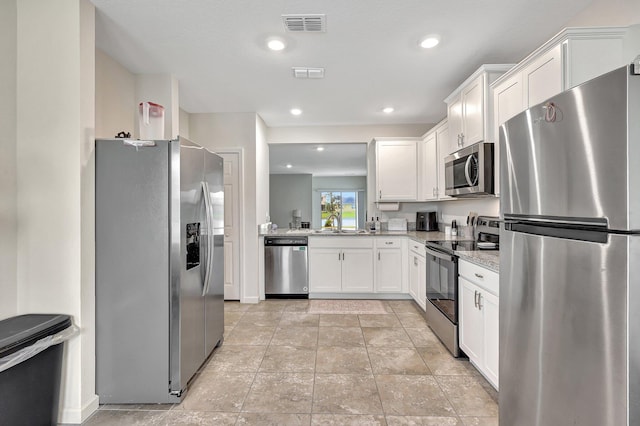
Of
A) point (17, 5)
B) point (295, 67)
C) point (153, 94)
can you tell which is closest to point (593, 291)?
point (295, 67)

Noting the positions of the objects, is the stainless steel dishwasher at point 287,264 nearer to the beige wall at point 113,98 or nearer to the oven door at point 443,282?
the oven door at point 443,282

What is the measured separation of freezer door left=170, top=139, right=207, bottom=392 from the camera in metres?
2.07

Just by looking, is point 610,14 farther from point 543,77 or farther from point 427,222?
point 427,222

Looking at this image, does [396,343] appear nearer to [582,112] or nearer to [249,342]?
[249,342]

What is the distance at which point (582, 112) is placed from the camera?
3.17ft

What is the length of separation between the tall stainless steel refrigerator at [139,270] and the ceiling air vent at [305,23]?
111cm

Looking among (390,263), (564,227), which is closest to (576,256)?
(564,227)

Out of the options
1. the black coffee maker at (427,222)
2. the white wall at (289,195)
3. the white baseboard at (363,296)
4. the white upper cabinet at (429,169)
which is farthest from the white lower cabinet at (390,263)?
the white wall at (289,195)

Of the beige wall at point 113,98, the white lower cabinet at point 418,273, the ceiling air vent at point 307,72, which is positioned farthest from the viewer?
the white lower cabinet at point 418,273

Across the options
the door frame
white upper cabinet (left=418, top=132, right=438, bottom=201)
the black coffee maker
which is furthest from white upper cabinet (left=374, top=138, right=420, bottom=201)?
the door frame

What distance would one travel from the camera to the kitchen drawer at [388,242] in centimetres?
440

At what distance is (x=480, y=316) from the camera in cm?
225

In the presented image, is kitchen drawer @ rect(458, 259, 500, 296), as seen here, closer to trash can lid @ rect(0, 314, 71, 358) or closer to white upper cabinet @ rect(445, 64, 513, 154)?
white upper cabinet @ rect(445, 64, 513, 154)

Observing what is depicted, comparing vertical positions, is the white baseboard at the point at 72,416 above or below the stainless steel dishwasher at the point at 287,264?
below
